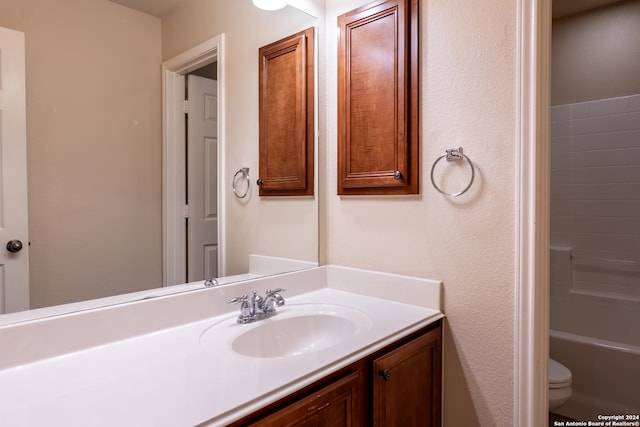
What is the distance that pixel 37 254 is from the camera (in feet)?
3.12

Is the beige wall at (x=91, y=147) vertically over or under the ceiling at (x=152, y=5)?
under

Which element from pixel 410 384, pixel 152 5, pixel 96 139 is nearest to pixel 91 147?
pixel 96 139

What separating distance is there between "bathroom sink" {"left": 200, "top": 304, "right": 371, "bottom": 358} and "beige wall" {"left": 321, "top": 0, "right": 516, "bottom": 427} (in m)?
0.31

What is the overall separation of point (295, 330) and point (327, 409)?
1.51ft

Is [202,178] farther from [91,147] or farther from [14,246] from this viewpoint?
[14,246]

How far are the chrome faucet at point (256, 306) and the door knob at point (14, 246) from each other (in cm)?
61

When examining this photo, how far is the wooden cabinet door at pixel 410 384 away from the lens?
3.30 feet

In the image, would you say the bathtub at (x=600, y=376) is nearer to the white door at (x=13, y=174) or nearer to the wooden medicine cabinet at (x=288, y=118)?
the wooden medicine cabinet at (x=288, y=118)

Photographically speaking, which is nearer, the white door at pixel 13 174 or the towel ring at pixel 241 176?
the white door at pixel 13 174

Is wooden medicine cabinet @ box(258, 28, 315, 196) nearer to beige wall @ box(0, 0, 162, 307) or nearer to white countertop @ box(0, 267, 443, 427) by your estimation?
beige wall @ box(0, 0, 162, 307)

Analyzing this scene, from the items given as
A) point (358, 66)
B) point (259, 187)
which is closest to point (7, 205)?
point (259, 187)

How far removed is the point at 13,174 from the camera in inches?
35.2

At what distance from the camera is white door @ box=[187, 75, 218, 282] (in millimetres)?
1281

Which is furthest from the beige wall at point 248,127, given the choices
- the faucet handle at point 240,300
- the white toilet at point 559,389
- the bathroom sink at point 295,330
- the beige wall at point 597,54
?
the beige wall at point 597,54
